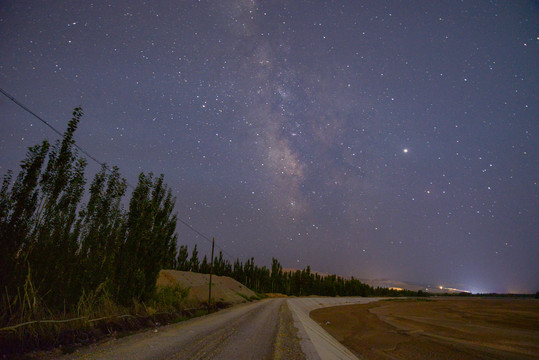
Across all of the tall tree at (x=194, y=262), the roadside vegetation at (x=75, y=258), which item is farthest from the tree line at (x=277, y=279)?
the roadside vegetation at (x=75, y=258)

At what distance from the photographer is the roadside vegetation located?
8188 mm

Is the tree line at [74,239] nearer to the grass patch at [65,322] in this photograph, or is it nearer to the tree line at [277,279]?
the grass patch at [65,322]

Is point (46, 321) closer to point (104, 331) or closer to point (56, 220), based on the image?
point (104, 331)

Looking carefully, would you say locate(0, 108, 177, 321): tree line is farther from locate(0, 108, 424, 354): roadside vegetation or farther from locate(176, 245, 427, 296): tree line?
locate(176, 245, 427, 296): tree line

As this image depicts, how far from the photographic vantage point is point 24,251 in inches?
354

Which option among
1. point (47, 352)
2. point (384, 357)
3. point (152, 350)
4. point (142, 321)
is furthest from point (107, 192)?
point (384, 357)

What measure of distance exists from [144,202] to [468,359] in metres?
21.2

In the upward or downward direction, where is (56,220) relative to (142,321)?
upward

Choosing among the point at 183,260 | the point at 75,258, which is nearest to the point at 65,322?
the point at 75,258

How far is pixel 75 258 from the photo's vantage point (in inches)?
439

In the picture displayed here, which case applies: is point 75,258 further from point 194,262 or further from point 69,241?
point 194,262

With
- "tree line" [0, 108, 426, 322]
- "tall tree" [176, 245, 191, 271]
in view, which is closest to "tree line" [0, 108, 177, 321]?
"tree line" [0, 108, 426, 322]

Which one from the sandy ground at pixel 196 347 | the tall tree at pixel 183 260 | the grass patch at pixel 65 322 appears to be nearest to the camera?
the grass patch at pixel 65 322

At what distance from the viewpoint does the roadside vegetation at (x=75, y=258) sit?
8.19 meters
